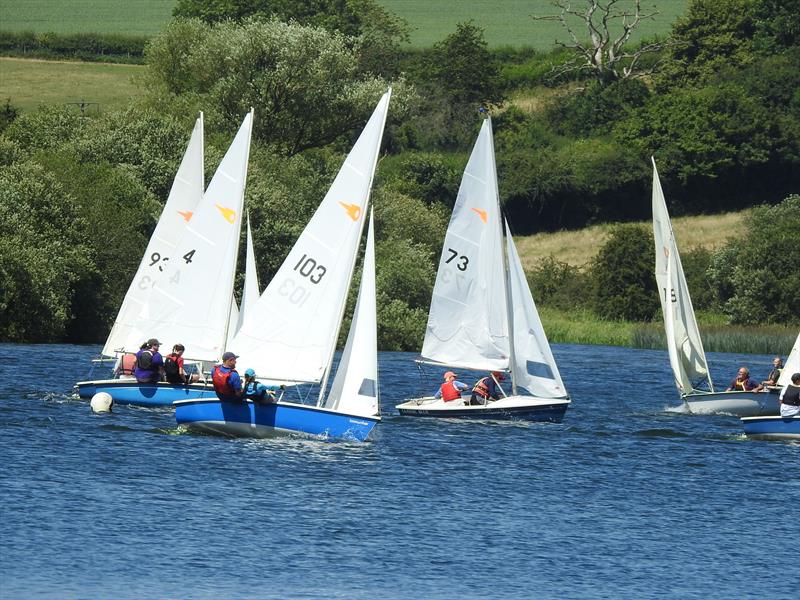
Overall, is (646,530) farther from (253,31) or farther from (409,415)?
(253,31)

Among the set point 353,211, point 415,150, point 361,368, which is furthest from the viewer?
point 415,150

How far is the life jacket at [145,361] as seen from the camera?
42.0 meters

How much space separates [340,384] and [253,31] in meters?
51.8

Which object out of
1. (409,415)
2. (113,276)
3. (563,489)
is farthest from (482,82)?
(563,489)

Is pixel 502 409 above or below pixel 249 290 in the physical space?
below

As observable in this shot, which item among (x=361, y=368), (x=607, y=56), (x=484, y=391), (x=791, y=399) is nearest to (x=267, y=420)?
(x=361, y=368)

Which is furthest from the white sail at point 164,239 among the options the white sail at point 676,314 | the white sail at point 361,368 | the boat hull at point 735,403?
the boat hull at point 735,403

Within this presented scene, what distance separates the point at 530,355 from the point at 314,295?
916 cm

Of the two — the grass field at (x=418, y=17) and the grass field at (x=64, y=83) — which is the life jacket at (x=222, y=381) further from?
the grass field at (x=418, y=17)

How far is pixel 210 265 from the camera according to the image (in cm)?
4222

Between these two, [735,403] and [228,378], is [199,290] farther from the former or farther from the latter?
[735,403]

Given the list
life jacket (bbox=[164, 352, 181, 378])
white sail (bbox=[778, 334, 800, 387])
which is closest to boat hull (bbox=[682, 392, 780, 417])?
white sail (bbox=[778, 334, 800, 387])

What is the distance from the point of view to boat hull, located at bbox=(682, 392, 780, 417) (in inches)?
1853

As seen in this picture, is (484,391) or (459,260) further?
(459,260)
